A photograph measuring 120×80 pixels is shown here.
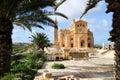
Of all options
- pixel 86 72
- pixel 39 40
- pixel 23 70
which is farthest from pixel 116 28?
pixel 39 40

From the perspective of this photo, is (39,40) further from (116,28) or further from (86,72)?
(116,28)

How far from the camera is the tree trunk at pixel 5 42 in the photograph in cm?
1572

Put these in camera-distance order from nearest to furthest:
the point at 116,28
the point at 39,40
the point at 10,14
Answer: the point at 116,28, the point at 10,14, the point at 39,40

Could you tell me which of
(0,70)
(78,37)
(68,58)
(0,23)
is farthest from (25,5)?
(78,37)

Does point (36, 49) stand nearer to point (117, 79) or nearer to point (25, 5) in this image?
point (25, 5)

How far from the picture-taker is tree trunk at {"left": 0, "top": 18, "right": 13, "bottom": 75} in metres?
15.7

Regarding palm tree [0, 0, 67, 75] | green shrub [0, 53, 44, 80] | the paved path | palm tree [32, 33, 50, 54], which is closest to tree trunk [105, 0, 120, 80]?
palm tree [0, 0, 67, 75]

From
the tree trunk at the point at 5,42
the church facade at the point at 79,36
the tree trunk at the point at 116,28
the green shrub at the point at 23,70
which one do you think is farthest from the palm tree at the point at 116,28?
the church facade at the point at 79,36

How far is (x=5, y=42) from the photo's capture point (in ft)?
51.9

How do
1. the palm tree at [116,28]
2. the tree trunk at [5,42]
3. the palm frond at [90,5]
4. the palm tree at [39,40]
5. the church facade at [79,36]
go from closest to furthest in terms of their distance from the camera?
the palm tree at [116,28], the palm frond at [90,5], the tree trunk at [5,42], the palm tree at [39,40], the church facade at [79,36]

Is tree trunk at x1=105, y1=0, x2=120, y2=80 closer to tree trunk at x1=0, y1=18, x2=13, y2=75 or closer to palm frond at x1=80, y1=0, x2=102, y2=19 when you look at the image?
palm frond at x1=80, y1=0, x2=102, y2=19

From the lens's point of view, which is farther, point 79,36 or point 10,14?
point 79,36

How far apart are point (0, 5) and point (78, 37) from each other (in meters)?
53.5

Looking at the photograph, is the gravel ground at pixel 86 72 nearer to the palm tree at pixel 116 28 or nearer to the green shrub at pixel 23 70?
the green shrub at pixel 23 70
